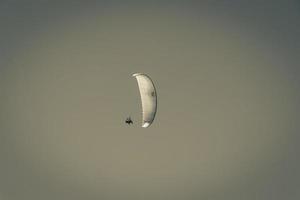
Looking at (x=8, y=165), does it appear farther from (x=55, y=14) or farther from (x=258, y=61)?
(x=258, y=61)

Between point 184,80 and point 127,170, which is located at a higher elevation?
point 184,80

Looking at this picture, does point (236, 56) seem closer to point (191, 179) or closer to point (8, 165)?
point (191, 179)

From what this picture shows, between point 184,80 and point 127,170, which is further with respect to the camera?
point 127,170

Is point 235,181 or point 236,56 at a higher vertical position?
point 236,56

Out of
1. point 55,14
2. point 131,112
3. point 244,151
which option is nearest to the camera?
point 55,14

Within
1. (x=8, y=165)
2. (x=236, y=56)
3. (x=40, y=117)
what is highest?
(x=236, y=56)

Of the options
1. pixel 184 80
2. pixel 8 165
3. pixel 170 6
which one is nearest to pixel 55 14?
pixel 170 6

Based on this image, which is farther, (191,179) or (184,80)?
(191,179)

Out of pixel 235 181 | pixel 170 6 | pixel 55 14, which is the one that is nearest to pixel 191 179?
pixel 235 181

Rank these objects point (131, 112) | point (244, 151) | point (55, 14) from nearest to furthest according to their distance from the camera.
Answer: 1. point (55, 14)
2. point (131, 112)
3. point (244, 151)
